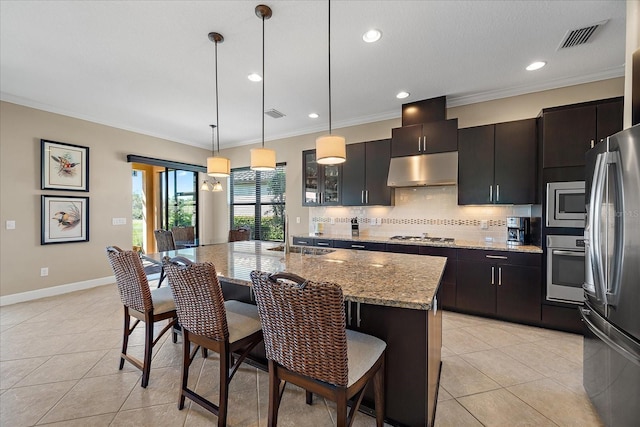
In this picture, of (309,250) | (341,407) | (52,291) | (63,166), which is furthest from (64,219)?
(341,407)

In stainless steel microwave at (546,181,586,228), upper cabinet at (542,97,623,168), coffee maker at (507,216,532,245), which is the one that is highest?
upper cabinet at (542,97,623,168)

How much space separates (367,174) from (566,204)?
239 cm

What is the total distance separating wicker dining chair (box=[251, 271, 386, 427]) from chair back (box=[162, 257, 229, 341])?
36 cm

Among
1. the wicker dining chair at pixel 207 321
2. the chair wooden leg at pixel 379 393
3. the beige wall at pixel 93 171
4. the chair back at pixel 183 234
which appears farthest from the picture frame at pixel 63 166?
the chair wooden leg at pixel 379 393

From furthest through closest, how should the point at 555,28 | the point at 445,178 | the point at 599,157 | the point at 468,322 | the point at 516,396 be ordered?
1. the point at 445,178
2. the point at 468,322
3. the point at 555,28
4. the point at 516,396
5. the point at 599,157

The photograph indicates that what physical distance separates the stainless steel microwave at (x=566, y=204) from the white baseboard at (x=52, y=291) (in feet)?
21.4

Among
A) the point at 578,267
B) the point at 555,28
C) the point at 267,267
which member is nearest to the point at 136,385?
the point at 267,267

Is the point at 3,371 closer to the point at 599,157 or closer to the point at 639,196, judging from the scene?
the point at 639,196

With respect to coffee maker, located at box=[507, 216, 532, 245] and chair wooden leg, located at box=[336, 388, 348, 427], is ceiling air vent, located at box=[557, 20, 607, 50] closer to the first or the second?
coffee maker, located at box=[507, 216, 532, 245]

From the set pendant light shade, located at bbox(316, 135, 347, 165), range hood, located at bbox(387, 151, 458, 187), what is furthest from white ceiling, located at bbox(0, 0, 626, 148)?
pendant light shade, located at bbox(316, 135, 347, 165)

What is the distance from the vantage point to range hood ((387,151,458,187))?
3607 mm

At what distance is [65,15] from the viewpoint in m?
2.22

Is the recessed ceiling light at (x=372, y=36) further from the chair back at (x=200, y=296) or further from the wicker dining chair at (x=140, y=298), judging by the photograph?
the wicker dining chair at (x=140, y=298)

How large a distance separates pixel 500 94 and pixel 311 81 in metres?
2.50
